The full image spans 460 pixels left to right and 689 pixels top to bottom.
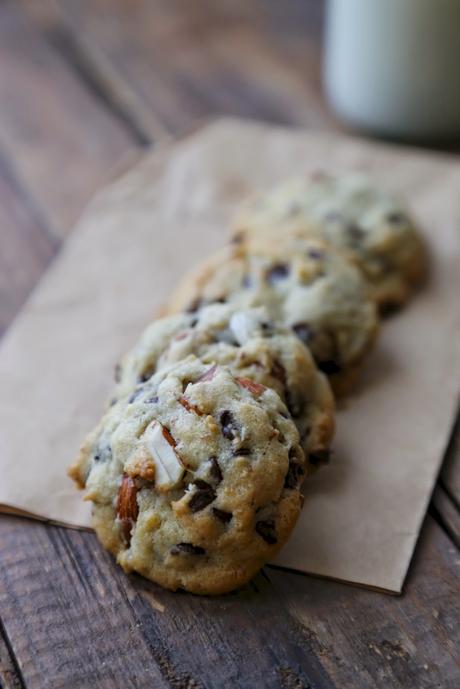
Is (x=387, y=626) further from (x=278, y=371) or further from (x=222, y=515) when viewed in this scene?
(x=278, y=371)

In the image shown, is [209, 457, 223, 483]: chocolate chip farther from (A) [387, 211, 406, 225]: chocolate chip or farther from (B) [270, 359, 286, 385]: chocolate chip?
(A) [387, 211, 406, 225]: chocolate chip

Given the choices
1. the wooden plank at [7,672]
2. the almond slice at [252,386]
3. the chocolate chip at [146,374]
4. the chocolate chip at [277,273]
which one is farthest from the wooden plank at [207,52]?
the wooden plank at [7,672]

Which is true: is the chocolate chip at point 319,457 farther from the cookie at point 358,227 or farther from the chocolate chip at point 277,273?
the cookie at point 358,227

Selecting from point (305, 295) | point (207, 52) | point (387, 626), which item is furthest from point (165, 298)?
point (207, 52)

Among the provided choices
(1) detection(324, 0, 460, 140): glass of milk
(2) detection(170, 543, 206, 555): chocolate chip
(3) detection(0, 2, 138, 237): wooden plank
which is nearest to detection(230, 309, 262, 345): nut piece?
(2) detection(170, 543, 206, 555): chocolate chip

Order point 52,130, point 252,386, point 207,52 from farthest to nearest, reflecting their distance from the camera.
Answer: point 207,52, point 52,130, point 252,386
